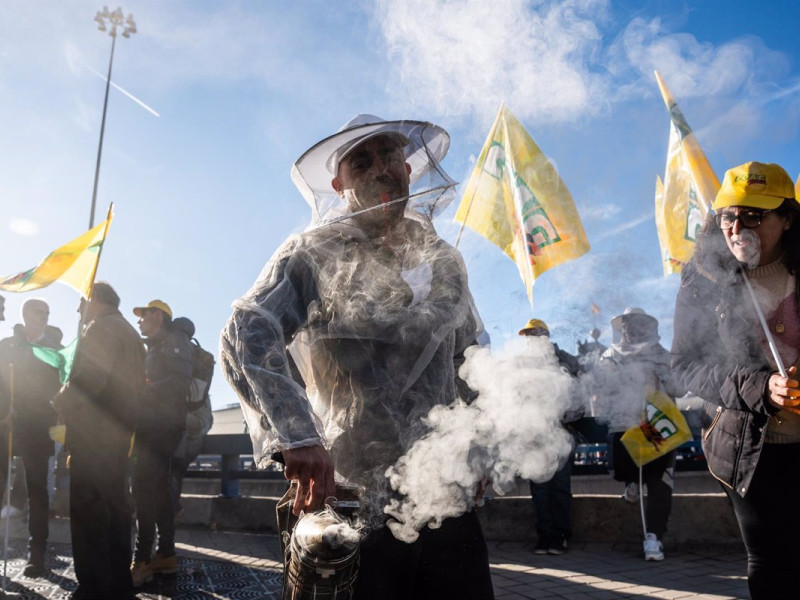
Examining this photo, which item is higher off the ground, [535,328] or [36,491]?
[535,328]

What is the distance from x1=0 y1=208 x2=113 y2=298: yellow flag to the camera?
219 inches

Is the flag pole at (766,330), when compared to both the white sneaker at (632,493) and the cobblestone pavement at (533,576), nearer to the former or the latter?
the cobblestone pavement at (533,576)

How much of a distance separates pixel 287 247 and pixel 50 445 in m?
4.83

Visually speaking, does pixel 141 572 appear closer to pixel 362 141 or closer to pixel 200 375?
pixel 200 375

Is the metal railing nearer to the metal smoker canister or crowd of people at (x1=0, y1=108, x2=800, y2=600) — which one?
crowd of people at (x1=0, y1=108, x2=800, y2=600)

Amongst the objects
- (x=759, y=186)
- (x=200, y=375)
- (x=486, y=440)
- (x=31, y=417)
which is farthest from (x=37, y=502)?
(x=759, y=186)

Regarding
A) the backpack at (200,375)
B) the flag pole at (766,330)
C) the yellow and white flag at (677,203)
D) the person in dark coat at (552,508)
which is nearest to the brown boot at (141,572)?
the backpack at (200,375)

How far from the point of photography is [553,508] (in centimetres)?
592

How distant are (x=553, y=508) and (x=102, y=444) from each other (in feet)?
12.5

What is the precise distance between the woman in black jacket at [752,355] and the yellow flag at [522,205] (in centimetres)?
118

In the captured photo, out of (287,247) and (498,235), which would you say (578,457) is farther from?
(287,247)

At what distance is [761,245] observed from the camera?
272cm

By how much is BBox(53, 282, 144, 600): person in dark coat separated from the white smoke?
2824mm

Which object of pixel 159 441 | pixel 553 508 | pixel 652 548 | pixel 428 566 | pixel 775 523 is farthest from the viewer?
pixel 553 508
